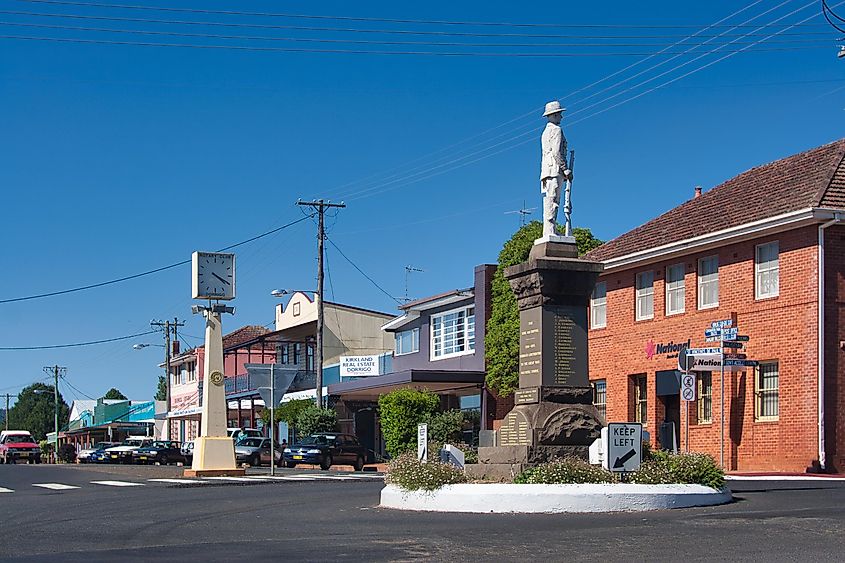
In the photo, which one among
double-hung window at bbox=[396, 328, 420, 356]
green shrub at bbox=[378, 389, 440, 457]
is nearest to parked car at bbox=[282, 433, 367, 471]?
green shrub at bbox=[378, 389, 440, 457]

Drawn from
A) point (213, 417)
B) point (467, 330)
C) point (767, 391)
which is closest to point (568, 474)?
point (767, 391)

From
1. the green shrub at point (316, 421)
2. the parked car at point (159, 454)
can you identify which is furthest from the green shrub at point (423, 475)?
the parked car at point (159, 454)

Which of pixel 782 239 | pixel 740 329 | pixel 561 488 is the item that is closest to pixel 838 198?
pixel 782 239

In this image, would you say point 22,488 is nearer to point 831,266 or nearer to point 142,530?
point 142,530

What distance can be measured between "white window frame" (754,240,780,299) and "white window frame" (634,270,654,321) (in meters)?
4.87

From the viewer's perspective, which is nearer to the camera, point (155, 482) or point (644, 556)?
point (644, 556)

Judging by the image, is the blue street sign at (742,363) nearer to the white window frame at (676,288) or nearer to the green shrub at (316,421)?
the white window frame at (676,288)

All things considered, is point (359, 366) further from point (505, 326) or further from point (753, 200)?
point (753, 200)

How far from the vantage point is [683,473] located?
1745cm

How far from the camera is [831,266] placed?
95.6 feet

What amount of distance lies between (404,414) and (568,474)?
25.5 meters

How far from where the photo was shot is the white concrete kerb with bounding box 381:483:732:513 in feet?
53.2

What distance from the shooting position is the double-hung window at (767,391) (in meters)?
30.5

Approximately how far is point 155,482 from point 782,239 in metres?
15.8
